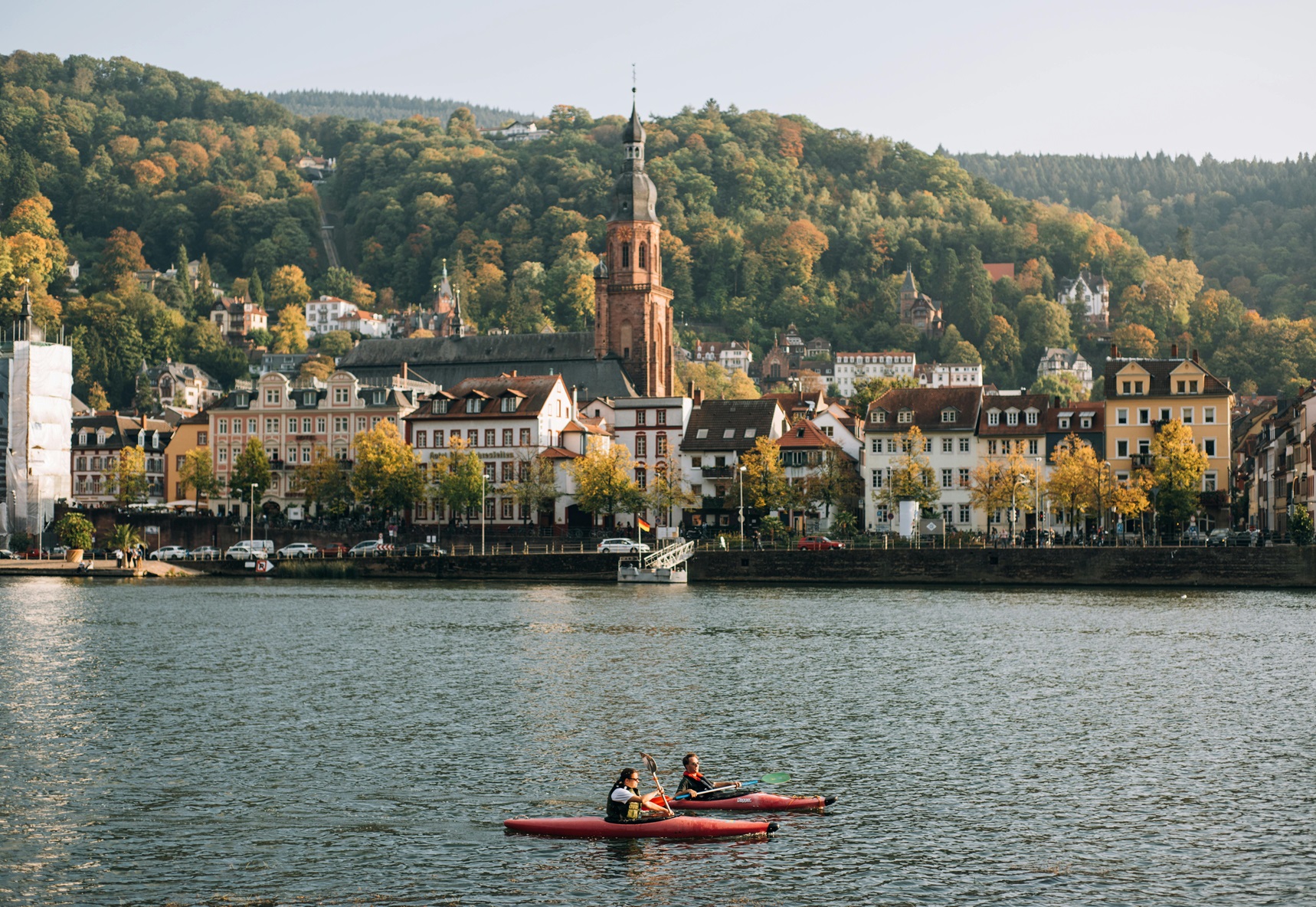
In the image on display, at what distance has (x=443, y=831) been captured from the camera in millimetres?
29922

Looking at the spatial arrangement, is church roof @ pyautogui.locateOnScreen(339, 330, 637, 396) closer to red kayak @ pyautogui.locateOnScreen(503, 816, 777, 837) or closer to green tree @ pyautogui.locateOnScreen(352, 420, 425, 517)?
green tree @ pyautogui.locateOnScreen(352, 420, 425, 517)

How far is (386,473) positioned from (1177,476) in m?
57.2

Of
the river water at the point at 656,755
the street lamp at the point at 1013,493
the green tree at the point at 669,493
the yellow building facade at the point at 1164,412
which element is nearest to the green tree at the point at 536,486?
the green tree at the point at 669,493

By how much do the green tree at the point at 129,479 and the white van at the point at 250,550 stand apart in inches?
960

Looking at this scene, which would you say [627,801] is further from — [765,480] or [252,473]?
[252,473]

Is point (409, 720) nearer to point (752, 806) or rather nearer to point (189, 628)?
point (752, 806)

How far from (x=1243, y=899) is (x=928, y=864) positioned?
5266 mm

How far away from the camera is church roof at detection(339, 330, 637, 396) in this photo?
14875cm

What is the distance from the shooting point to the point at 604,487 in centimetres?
11406

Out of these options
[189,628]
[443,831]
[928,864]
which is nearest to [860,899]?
[928,864]

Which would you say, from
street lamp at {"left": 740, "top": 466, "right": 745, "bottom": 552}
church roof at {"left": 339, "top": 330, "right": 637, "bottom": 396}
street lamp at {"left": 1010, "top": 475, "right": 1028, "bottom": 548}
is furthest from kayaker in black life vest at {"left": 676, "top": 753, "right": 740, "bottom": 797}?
church roof at {"left": 339, "top": 330, "right": 637, "bottom": 396}

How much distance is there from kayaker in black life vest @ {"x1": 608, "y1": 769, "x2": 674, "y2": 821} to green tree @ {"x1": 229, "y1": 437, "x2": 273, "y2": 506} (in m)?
103

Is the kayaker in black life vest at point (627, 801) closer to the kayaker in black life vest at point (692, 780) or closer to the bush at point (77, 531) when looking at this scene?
the kayaker in black life vest at point (692, 780)

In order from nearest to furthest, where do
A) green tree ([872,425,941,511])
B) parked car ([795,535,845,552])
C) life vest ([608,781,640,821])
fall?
life vest ([608,781,640,821]), parked car ([795,535,845,552]), green tree ([872,425,941,511])
